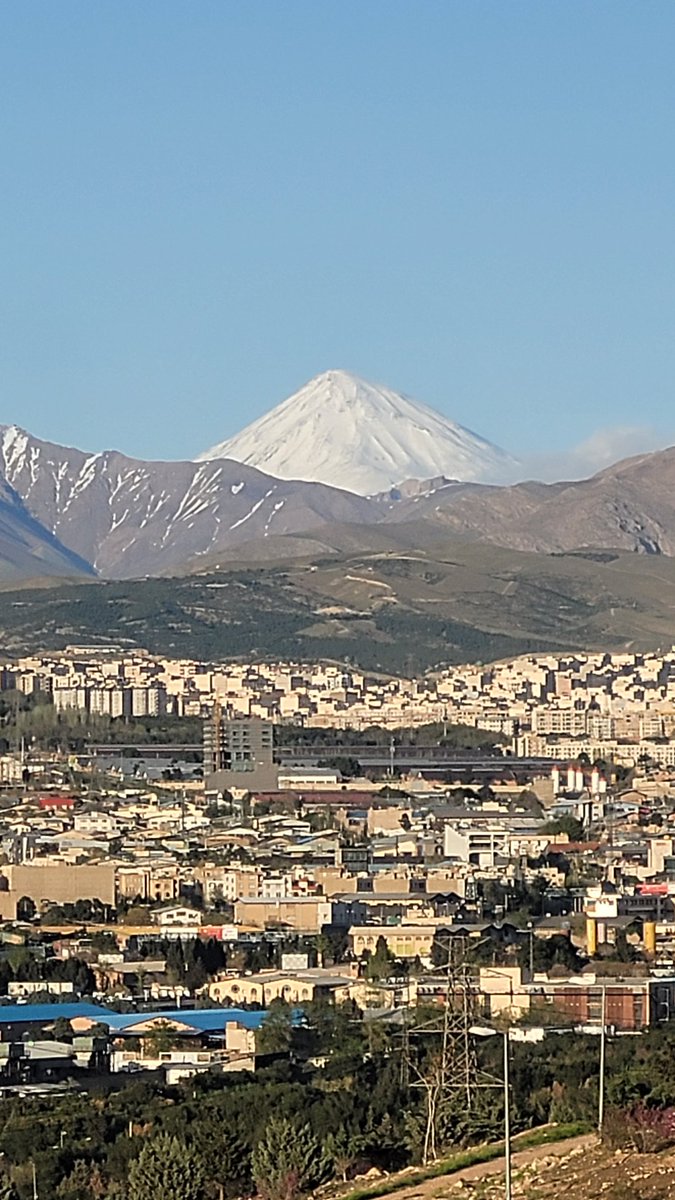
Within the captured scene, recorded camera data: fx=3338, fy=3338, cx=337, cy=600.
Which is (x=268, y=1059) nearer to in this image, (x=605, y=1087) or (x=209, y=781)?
(x=605, y=1087)

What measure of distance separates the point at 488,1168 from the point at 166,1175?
1846 mm

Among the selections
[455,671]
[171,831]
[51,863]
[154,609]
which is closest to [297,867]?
[51,863]

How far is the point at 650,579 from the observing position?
150 meters

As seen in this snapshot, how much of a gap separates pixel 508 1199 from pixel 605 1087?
5.70 meters

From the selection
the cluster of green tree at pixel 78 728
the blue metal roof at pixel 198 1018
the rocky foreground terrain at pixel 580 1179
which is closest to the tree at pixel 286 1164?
the rocky foreground terrain at pixel 580 1179

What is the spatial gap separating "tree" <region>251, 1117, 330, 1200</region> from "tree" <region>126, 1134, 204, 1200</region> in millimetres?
363

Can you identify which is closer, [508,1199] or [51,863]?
[508,1199]

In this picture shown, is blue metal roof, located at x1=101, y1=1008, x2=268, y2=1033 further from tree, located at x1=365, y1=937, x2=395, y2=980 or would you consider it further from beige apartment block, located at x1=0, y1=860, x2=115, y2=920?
beige apartment block, located at x1=0, y1=860, x2=115, y2=920

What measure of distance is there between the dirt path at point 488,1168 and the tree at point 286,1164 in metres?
0.72

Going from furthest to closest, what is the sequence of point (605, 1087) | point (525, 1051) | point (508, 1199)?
point (525, 1051) < point (605, 1087) < point (508, 1199)

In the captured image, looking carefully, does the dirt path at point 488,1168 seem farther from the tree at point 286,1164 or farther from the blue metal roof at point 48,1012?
the blue metal roof at point 48,1012

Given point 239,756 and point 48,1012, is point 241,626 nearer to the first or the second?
point 239,756

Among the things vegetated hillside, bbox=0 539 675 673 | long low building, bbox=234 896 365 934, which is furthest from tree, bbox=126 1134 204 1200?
vegetated hillside, bbox=0 539 675 673

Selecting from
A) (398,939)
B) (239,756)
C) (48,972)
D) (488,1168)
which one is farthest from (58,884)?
(239,756)
